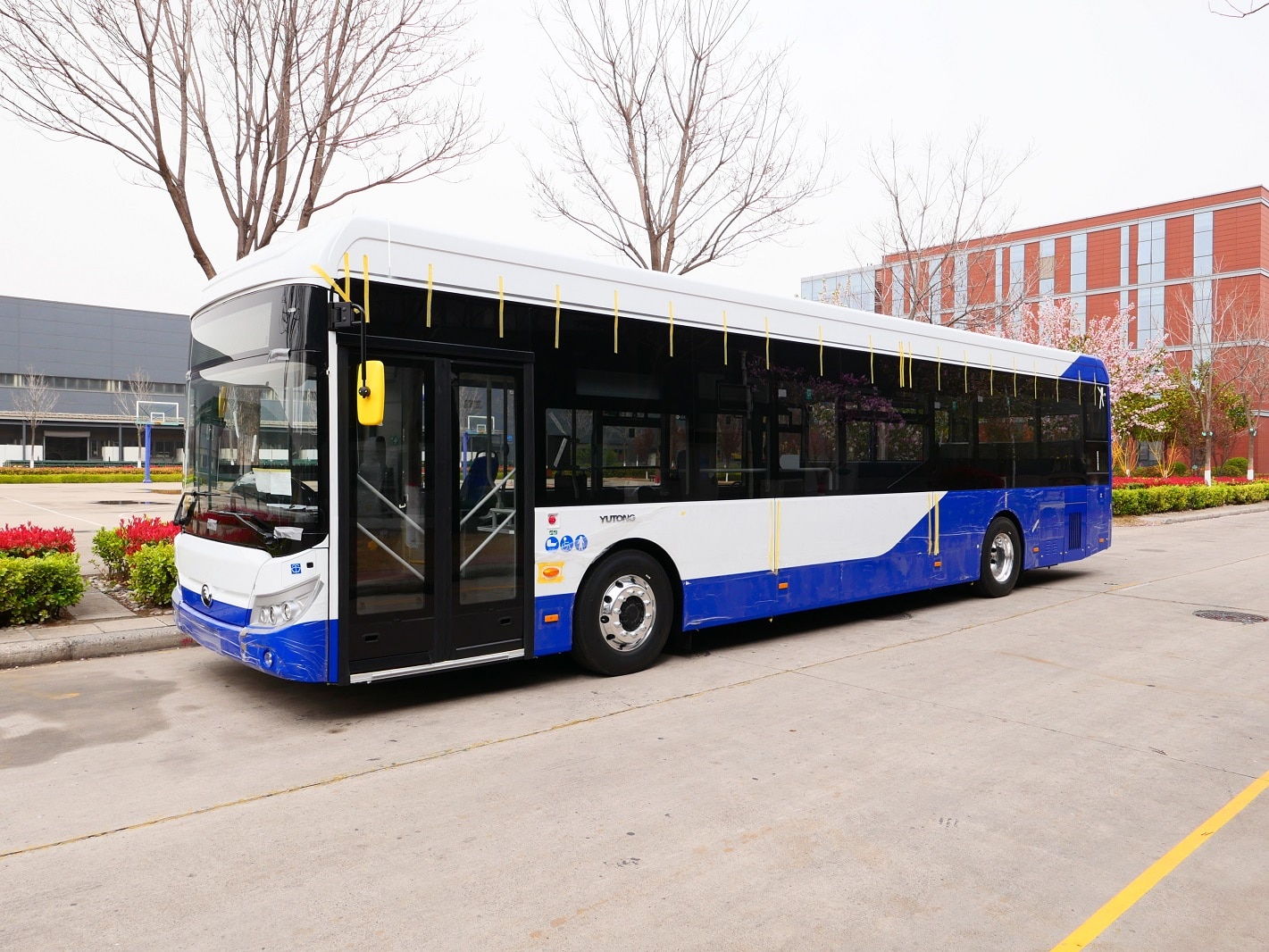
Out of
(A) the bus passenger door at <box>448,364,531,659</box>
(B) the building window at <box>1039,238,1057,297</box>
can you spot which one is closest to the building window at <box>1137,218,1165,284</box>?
(B) the building window at <box>1039,238,1057,297</box>

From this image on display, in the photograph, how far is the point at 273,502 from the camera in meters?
5.65

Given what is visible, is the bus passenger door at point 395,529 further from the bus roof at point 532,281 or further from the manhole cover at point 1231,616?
the manhole cover at point 1231,616

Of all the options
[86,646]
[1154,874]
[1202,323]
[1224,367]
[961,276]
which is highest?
[1202,323]

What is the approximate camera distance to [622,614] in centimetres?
701

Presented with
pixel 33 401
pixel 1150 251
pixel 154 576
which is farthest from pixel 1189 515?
pixel 33 401

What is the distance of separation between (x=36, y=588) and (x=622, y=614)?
5433mm

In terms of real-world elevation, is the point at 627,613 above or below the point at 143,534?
below

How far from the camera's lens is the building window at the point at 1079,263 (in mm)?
64812

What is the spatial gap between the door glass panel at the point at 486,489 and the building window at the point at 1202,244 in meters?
65.9

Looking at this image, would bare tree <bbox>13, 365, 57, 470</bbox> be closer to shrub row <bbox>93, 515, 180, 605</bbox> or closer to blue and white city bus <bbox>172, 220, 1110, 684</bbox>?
shrub row <bbox>93, 515, 180, 605</bbox>

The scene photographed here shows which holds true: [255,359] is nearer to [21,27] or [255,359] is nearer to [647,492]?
[647,492]

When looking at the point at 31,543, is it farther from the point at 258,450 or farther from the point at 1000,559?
the point at 1000,559

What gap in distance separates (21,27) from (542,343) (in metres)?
7.68

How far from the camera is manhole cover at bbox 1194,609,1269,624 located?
946 cm
